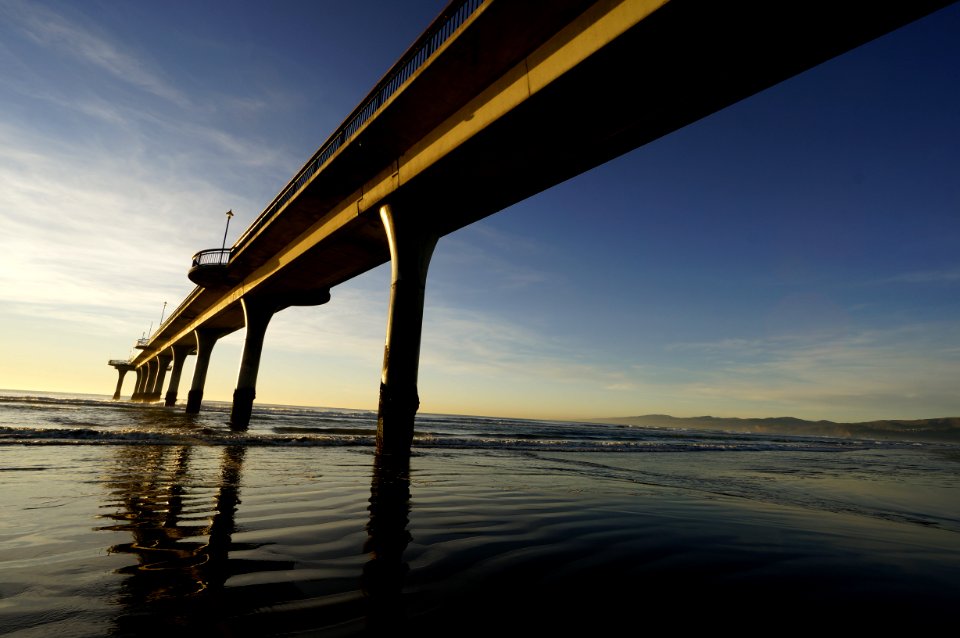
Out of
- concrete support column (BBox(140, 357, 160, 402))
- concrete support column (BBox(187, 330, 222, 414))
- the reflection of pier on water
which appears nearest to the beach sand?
the reflection of pier on water

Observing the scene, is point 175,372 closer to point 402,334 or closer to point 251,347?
point 251,347

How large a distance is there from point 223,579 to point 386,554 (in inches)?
37.5

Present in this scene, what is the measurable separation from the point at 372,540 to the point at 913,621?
3158 millimetres

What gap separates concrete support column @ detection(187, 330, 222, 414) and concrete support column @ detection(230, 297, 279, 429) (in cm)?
1280

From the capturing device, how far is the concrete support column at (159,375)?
63.9 metres

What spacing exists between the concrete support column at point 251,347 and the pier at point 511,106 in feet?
26.7

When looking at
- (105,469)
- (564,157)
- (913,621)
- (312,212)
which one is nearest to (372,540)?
(913,621)

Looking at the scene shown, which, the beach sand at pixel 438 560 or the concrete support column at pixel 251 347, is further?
the concrete support column at pixel 251 347

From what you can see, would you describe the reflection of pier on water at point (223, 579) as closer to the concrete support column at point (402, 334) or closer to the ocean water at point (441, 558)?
the ocean water at point (441, 558)

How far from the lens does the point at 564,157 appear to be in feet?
Result: 30.2

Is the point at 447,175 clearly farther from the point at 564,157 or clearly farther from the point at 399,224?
the point at 564,157

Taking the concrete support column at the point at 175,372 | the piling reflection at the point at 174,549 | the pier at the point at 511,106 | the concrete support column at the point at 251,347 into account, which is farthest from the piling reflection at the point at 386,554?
the concrete support column at the point at 175,372

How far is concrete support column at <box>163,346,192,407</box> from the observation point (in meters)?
48.1

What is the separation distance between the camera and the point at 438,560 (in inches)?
109
